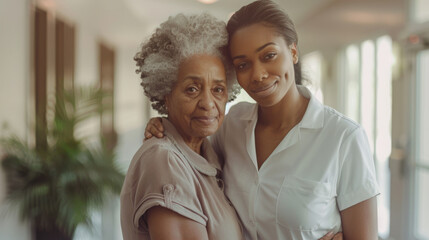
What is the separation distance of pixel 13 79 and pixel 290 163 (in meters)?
2.57

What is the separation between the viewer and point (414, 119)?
3.75m

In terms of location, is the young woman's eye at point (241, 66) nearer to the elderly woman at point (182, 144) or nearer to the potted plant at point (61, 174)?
the elderly woman at point (182, 144)

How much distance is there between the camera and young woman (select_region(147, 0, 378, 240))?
1341 millimetres

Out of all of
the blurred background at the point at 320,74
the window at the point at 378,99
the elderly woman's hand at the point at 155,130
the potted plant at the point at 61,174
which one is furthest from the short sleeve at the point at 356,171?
the window at the point at 378,99

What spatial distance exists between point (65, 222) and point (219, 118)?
8.06ft

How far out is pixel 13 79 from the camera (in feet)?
10.9

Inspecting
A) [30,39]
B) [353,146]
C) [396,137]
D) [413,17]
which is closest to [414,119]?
[396,137]

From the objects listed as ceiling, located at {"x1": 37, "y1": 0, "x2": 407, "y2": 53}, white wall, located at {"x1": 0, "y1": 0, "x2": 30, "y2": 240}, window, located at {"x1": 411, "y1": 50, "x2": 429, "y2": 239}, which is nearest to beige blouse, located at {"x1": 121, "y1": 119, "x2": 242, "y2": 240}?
white wall, located at {"x1": 0, "y1": 0, "x2": 30, "y2": 240}

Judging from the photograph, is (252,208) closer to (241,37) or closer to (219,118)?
(219,118)

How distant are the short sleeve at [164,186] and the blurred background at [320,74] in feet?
5.97

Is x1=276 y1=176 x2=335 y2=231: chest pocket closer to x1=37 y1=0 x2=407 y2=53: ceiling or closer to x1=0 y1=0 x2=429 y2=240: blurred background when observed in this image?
x1=0 y1=0 x2=429 y2=240: blurred background

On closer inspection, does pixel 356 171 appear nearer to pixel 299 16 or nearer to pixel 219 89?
pixel 219 89

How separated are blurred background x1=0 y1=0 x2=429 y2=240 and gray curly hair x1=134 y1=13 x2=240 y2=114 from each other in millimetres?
1576

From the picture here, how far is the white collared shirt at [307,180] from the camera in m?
1.34
